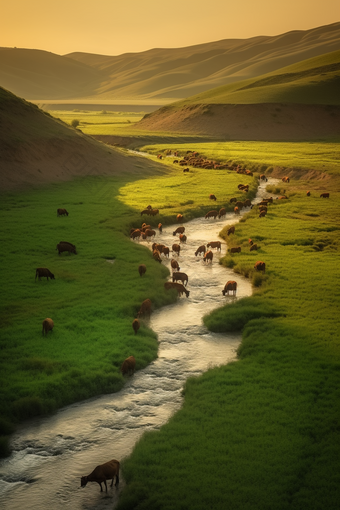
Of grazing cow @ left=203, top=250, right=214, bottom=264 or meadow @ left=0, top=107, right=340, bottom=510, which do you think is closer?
meadow @ left=0, top=107, right=340, bottom=510

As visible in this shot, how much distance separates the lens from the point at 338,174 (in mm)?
46781

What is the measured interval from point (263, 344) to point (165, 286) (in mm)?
5731

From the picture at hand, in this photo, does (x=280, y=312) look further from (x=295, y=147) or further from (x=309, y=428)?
(x=295, y=147)

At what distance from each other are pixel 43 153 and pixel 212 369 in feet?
118

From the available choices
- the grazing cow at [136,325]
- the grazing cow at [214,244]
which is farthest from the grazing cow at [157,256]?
the grazing cow at [136,325]

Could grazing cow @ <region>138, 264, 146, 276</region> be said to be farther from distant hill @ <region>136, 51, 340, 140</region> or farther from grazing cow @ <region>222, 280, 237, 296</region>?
distant hill @ <region>136, 51, 340, 140</region>

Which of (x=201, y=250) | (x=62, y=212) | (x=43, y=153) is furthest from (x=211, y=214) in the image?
(x=43, y=153)

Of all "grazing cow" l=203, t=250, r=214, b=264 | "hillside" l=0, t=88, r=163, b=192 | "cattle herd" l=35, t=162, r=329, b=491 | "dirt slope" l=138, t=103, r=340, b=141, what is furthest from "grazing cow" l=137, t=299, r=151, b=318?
"dirt slope" l=138, t=103, r=340, b=141

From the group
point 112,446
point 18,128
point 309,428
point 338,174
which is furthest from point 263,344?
point 18,128

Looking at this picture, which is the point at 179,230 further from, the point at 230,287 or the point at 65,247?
the point at 230,287

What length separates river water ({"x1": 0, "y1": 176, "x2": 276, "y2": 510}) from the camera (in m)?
10.2

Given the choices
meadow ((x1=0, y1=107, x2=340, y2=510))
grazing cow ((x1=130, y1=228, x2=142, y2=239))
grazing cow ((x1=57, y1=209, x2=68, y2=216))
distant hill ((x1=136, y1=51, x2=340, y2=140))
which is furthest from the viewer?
distant hill ((x1=136, y1=51, x2=340, y2=140))

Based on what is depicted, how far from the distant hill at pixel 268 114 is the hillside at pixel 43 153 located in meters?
46.4

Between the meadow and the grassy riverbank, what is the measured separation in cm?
3
